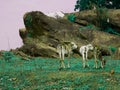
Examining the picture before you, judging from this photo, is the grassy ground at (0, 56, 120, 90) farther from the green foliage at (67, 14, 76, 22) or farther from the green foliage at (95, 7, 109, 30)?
the green foliage at (95, 7, 109, 30)

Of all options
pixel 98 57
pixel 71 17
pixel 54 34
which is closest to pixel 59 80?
pixel 98 57

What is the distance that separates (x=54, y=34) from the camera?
51.5 metres

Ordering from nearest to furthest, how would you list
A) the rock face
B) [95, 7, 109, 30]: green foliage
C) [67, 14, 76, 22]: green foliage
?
the rock face
[95, 7, 109, 30]: green foliage
[67, 14, 76, 22]: green foliage

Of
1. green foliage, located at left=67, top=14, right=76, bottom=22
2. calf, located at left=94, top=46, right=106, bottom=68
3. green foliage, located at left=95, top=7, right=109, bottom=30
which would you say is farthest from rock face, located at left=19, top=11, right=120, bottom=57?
calf, located at left=94, top=46, right=106, bottom=68

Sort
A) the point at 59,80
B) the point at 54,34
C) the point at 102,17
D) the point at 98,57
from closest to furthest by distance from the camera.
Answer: the point at 59,80
the point at 98,57
the point at 54,34
the point at 102,17

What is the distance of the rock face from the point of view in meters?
50.6

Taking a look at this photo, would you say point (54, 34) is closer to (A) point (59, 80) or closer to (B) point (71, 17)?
(B) point (71, 17)

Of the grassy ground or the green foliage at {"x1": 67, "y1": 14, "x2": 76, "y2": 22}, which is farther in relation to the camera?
the green foliage at {"x1": 67, "y1": 14, "x2": 76, "y2": 22}

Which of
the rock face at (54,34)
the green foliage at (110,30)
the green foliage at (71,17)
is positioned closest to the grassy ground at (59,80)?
the rock face at (54,34)

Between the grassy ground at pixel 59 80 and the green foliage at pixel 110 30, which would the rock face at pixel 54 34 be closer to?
the green foliage at pixel 110 30

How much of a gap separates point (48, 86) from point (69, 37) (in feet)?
96.0

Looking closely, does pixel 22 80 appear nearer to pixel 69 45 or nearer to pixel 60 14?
pixel 69 45

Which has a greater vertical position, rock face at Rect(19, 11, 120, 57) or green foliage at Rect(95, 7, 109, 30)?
green foliage at Rect(95, 7, 109, 30)

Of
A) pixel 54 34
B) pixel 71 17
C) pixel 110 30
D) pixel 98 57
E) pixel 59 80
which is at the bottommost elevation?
pixel 59 80
